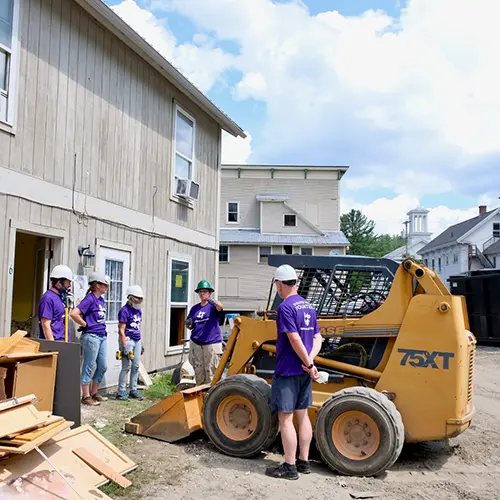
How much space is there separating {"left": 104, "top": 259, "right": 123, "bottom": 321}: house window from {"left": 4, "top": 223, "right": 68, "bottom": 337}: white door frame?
3.66 ft

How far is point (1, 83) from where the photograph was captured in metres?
6.83

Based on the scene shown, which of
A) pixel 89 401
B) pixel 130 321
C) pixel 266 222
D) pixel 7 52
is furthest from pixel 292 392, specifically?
pixel 266 222

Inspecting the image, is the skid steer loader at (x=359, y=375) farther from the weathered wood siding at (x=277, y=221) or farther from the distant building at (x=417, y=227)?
the distant building at (x=417, y=227)

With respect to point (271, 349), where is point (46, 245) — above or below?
above

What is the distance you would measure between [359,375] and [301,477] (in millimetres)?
1253

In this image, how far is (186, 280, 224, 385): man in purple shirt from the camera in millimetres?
7320

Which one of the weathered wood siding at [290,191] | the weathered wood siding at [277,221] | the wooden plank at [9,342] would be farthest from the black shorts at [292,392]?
the weathered wood siding at [290,191]

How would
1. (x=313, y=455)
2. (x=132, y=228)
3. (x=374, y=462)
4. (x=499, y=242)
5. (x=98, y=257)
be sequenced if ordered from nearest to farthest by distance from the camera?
(x=374, y=462)
(x=313, y=455)
(x=98, y=257)
(x=132, y=228)
(x=499, y=242)

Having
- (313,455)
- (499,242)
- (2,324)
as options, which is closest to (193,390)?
(313,455)

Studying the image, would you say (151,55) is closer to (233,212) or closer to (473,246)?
(233,212)

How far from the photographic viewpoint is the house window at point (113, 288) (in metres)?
8.88

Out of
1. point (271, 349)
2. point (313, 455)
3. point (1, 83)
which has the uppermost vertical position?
point (1, 83)

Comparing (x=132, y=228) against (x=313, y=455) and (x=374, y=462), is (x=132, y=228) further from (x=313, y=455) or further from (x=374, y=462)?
(x=374, y=462)

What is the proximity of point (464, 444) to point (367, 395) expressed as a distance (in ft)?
6.02
